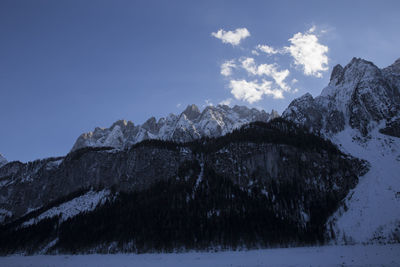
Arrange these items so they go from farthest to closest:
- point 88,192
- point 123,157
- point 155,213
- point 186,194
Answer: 1. point 123,157
2. point 88,192
3. point 186,194
4. point 155,213

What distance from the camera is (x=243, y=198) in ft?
357

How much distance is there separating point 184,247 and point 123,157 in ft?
252

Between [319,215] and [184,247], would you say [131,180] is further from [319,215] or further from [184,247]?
[319,215]

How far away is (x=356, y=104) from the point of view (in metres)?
156

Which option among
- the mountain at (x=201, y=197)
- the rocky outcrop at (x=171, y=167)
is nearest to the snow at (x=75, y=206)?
the mountain at (x=201, y=197)

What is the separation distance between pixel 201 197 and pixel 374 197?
2309 inches

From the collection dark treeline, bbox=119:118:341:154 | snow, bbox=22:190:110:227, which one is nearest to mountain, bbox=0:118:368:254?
dark treeline, bbox=119:118:341:154

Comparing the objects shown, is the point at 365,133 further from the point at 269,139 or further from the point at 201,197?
the point at 201,197

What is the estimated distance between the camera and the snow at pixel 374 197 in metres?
82.9

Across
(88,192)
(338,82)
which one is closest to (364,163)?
(338,82)

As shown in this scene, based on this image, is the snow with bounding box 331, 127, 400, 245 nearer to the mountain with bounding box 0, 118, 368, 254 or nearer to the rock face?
the mountain with bounding box 0, 118, 368, 254

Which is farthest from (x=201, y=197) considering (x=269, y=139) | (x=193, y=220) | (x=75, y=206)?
(x=75, y=206)

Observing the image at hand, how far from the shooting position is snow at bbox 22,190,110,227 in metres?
125

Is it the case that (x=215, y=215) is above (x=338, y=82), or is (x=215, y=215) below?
below
